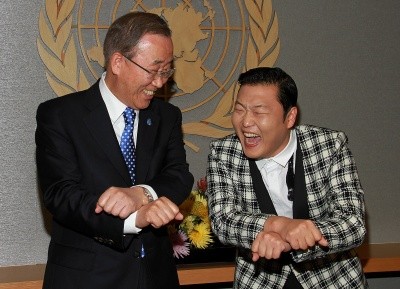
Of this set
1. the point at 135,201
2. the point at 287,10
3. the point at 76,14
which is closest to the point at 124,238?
the point at 135,201

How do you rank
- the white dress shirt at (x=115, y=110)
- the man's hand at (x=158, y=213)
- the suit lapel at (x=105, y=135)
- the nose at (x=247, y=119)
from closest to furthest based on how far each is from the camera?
1. the man's hand at (x=158, y=213)
2. the suit lapel at (x=105, y=135)
3. the white dress shirt at (x=115, y=110)
4. the nose at (x=247, y=119)

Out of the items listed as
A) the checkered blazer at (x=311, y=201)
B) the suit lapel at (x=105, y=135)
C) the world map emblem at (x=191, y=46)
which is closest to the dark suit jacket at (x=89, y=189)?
the suit lapel at (x=105, y=135)

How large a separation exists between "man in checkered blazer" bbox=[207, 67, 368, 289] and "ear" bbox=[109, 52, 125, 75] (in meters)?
0.49

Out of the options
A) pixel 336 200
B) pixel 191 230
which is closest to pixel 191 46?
pixel 191 230

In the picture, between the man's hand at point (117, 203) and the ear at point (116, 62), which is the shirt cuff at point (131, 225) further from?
the ear at point (116, 62)

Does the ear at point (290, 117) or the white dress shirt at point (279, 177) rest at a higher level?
the ear at point (290, 117)

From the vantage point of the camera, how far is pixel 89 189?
279 cm

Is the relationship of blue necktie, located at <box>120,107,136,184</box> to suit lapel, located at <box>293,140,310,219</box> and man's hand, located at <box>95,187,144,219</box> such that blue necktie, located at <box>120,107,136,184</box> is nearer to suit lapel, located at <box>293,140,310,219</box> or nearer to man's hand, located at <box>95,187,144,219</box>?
man's hand, located at <box>95,187,144,219</box>

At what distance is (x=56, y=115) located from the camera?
281 cm

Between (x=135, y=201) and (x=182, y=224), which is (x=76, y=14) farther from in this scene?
(x=135, y=201)

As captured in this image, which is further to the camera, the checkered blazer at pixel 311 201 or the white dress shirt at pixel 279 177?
the white dress shirt at pixel 279 177

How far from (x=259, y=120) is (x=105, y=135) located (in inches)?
23.9

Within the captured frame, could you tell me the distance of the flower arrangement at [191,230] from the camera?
13.1ft

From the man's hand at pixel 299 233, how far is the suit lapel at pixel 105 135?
0.57 meters
